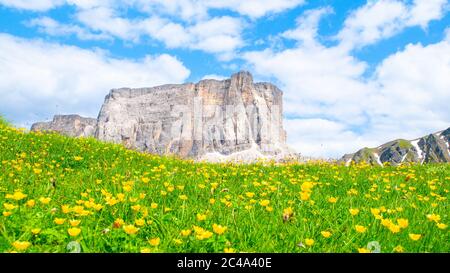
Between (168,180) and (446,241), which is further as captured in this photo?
(168,180)

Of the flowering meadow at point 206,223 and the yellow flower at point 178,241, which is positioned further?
the flowering meadow at point 206,223

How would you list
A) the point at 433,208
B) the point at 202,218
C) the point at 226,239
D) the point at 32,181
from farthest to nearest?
the point at 32,181, the point at 433,208, the point at 202,218, the point at 226,239

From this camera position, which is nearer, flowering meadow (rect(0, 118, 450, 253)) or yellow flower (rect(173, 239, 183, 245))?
yellow flower (rect(173, 239, 183, 245))

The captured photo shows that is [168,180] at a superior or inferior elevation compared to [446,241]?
superior

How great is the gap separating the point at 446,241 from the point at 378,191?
3152 millimetres

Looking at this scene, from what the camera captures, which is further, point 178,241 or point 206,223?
point 206,223
